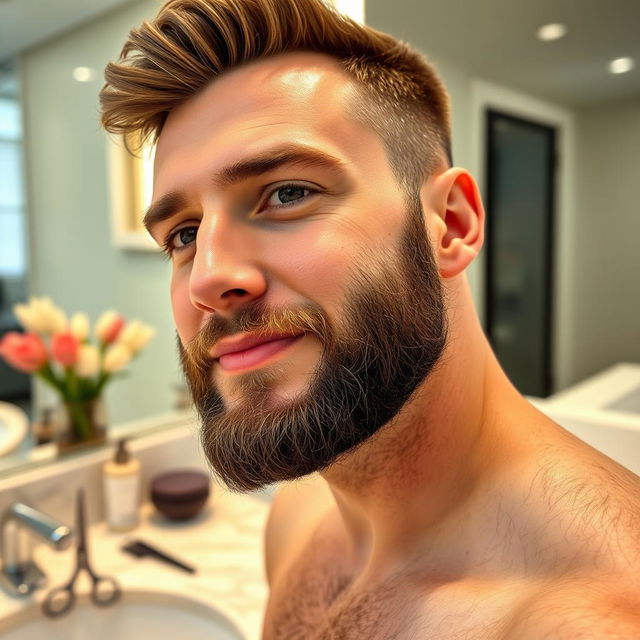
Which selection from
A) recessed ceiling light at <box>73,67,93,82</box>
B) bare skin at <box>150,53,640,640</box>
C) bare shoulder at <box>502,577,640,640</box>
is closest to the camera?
bare shoulder at <box>502,577,640,640</box>

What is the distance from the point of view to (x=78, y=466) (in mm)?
1394

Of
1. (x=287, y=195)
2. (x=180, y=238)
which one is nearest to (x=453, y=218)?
(x=287, y=195)

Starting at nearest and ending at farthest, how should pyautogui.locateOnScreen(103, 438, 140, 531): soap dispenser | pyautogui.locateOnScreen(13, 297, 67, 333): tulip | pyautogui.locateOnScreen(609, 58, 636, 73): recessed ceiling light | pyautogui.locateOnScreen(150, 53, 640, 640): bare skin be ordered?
pyautogui.locateOnScreen(150, 53, 640, 640): bare skin
pyautogui.locateOnScreen(609, 58, 636, 73): recessed ceiling light
pyautogui.locateOnScreen(103, 438, 140, 531): soap dispenser
pyautogui.locateOnScreen(13, 297, 67, 333): tulip

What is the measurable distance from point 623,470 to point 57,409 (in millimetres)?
1287

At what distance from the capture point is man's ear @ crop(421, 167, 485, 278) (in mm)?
708

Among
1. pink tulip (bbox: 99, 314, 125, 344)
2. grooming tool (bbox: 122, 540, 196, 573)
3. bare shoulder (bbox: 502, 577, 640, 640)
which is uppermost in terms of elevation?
pink tulip (bbox: 99, 314, 125, 344)

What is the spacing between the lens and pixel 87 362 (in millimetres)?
1441

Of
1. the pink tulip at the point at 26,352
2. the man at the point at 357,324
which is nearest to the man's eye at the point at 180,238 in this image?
the man at the point at 357,324

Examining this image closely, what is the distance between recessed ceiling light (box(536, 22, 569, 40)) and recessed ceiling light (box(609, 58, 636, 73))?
101mm

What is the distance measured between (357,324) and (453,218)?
0.22 m

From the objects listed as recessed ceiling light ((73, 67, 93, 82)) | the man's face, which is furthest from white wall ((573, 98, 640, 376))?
recessed ceiling light ((73, 67, 93, 82))

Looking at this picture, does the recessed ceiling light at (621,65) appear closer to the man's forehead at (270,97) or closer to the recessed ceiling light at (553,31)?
the recessed ceiling light at (553,31)

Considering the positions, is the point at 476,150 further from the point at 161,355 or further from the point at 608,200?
the point at 161,355

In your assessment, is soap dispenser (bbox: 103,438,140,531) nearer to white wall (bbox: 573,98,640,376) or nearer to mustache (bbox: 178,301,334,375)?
mustache (bbox: 178,301,334,375)
